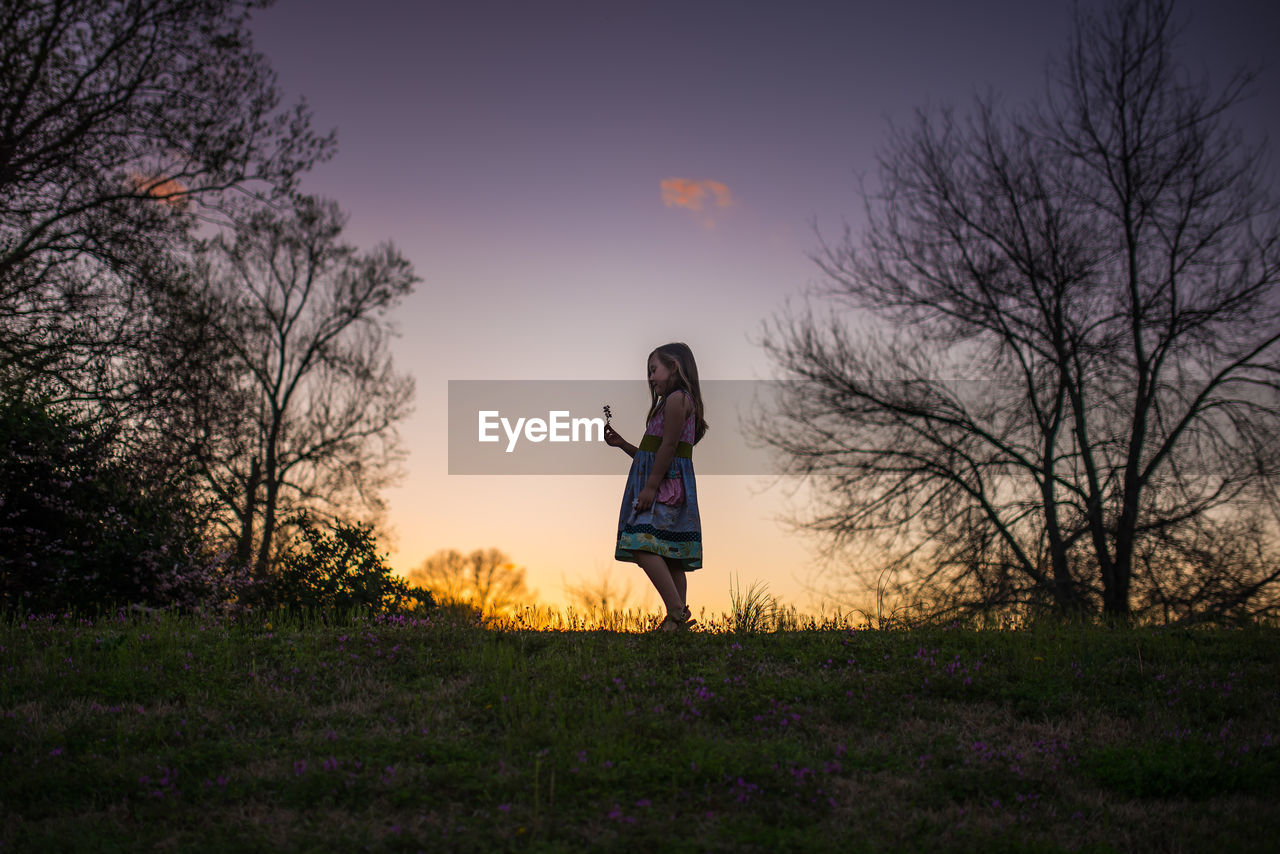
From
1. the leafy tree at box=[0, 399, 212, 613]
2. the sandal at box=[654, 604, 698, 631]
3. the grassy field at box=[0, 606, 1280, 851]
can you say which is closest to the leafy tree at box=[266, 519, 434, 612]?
the leafy tree at box=[0, 399, 212, 613]

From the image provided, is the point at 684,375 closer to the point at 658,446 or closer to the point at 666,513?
the point at 658,446

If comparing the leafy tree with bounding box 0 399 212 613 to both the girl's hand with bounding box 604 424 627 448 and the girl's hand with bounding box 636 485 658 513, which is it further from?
the girl's hand with bounding box 636 485 658 513

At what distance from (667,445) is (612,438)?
0.68 m

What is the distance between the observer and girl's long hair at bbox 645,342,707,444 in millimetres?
7906

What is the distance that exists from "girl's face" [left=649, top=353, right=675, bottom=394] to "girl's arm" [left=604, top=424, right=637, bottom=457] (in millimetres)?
529

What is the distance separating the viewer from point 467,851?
4266 mm

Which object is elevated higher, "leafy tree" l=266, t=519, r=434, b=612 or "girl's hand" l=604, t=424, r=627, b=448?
"girl's hand" l=604, t=424, r=627, b=448

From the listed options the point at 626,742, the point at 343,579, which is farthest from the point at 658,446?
the point at 343,579

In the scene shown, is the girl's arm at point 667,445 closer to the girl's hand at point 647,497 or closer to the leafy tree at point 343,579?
the girl's hand at point 647,497

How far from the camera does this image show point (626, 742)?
530 centimetres

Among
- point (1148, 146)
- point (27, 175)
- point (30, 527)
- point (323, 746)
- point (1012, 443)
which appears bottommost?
point (323, 746)

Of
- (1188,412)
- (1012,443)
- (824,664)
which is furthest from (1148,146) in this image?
(824,664)

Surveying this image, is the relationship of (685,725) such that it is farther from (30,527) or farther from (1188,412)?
(1188,412)

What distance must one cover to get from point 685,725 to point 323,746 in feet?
7.17
